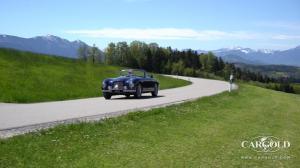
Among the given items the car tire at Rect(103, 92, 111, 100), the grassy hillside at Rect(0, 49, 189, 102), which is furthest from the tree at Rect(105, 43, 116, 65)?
the car tire at Rect(103, 92, 111, 100)

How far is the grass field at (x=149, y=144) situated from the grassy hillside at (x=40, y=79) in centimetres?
1240

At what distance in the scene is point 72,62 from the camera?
55.8 m

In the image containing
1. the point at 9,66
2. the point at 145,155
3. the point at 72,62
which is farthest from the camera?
the point at 72,62

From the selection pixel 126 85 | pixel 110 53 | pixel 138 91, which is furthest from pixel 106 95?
pixel 110 53

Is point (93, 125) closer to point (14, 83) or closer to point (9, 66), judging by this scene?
point (14, 83)

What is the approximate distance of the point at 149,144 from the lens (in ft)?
31.3

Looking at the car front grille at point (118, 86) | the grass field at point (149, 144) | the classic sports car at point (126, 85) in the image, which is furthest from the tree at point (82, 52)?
the grass field at point (149, 144)

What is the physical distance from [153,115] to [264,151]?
5922 mm

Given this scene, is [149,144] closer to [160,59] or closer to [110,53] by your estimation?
[160,59]

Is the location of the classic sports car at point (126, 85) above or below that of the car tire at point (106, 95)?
above

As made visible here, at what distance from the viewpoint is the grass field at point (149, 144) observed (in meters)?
7.84

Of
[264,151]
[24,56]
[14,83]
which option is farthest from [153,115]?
[24,56]

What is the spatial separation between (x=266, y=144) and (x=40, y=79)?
90.6 ft

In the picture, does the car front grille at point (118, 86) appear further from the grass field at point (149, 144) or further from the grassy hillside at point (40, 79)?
the grass field at point (149, 144)
